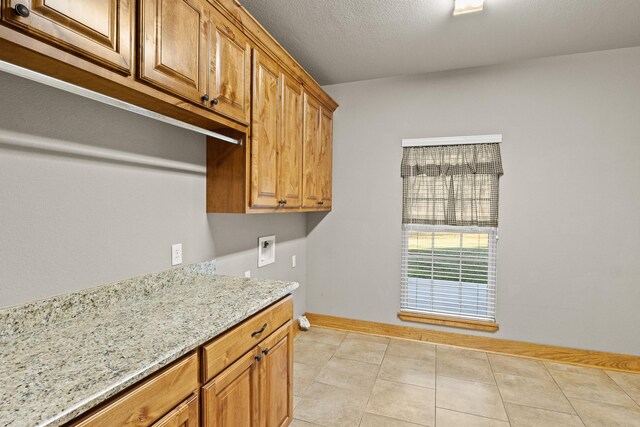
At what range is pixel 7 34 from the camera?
33.9 inches

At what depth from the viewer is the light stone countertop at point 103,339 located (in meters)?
0.77

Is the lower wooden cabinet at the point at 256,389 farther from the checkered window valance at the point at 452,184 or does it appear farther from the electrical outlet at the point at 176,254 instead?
the checkered window valance at the point at 452,184

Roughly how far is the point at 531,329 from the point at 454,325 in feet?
2.14

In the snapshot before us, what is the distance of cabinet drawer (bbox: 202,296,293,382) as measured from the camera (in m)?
1.22

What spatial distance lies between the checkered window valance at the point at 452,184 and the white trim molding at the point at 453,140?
0.04 metres

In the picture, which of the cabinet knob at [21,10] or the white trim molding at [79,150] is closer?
the cabinet knob at [21,10]

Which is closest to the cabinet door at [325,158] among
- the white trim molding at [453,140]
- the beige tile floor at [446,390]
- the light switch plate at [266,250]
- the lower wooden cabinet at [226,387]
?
the light switch plate at [266,250]

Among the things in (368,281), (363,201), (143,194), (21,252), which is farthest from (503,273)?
(21,252)

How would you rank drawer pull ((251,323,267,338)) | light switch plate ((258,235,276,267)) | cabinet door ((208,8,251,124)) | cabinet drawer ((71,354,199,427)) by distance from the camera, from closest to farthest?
cabinet drawer ((71,354,199,427))
drawer pull ((251,323,267,338))
cabinet door ((208,8,251,124))
light switch plate ((258,235,276,267))

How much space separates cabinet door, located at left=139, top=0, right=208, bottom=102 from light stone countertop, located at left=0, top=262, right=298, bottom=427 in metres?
0.95

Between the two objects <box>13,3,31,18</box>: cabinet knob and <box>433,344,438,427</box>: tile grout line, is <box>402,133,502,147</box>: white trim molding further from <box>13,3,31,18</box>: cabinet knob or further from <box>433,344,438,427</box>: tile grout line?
<box>13,3,31,18</box>: cabinet knob

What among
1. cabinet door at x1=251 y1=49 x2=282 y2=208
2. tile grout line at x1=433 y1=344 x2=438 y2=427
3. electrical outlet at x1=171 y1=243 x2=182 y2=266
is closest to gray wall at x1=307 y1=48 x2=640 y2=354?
tile grout line at x1=433 y1=344 x2=438 y2=427

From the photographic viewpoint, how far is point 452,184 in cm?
310

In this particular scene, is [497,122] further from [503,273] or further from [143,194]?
[143,194]
